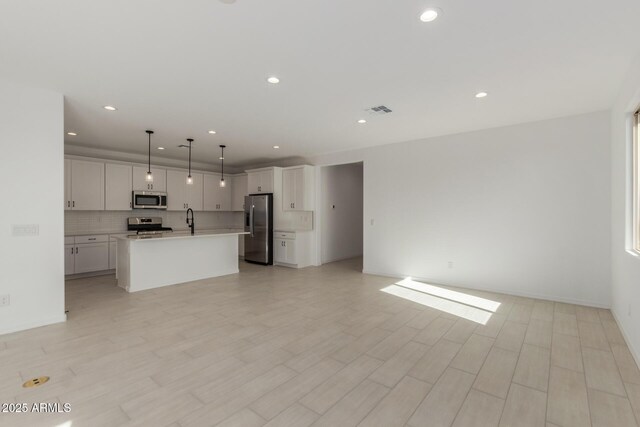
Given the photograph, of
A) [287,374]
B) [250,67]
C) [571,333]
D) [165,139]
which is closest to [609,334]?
[571,333]

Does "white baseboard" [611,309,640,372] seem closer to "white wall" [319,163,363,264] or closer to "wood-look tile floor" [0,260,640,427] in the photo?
"wood-look tile floor" [0,260,640,427]

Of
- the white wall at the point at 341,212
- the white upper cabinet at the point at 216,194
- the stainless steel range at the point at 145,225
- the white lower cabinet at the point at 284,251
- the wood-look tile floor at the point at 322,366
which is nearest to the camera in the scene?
the wood-look tile floor at the point at 322,366

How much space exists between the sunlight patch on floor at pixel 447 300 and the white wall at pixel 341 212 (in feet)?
8.74

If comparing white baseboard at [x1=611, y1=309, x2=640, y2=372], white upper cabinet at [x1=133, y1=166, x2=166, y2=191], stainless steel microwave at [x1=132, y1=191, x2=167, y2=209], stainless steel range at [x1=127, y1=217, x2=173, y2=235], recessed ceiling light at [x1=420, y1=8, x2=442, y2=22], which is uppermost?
recessed ceiling light at [x1=420, y1=8, x2=442, y2=22]

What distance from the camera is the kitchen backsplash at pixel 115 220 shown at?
19.9 ft

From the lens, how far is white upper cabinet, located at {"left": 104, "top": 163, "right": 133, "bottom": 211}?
20.4 ft

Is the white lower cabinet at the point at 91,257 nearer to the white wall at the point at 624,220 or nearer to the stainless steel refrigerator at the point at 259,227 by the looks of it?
the stainless steel refrigerator at the point at 259,227

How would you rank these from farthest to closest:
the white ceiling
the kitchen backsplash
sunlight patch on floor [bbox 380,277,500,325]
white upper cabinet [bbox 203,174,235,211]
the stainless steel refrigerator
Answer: white upper cabinet [bbox 203,174,235,211]
the stainless steel refrigerator
the kitchen backsplash
sunlight patch on floor [bbox 380,277,500,325]
the white ceiling

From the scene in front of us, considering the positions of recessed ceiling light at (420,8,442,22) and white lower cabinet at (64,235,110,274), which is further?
white lower cabinet at (64,235,110,274)

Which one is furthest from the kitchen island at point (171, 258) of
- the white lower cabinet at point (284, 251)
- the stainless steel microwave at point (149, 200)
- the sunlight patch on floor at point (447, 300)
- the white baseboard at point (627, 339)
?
the white baseboard at point (627, 339)

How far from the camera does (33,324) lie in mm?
3217

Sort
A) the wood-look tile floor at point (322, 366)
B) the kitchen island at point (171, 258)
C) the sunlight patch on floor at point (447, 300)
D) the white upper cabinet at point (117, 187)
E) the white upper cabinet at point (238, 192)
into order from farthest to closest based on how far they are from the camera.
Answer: the white upper cabinet at point (238, 192) < the white upper cabinet at point (117, 187) < the kitchen island at point (171, 258) < the sunlight patch on floor at point (447, 300) < the wood-look tile floor at point (322, 366)

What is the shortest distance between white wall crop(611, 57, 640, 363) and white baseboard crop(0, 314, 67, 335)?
5.75 meters

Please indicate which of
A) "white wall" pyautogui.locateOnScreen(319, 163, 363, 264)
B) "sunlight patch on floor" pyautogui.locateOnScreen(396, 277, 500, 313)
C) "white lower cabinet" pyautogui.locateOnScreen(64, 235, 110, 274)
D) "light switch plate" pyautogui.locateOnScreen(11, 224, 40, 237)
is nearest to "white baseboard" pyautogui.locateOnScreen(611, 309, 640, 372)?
"sunlight patch on floor" pyautogui.locateOnScreen(396, 277, 500, 313)
